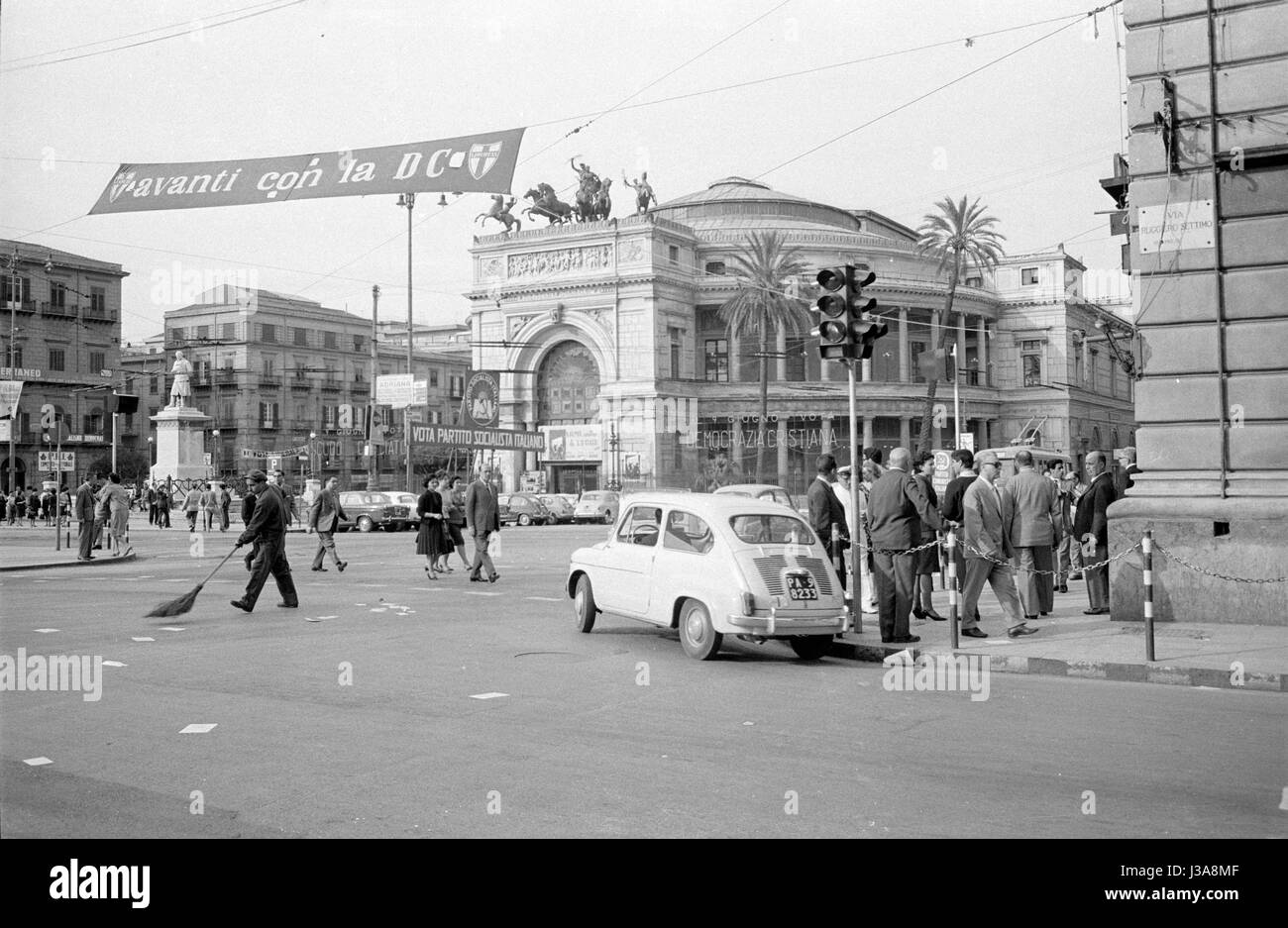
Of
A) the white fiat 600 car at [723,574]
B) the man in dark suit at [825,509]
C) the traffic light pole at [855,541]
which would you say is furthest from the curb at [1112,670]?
the man in dark suit at [825,509]

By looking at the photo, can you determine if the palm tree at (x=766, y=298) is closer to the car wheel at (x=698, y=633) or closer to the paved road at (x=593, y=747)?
the car wheel at (x=698, y=633)

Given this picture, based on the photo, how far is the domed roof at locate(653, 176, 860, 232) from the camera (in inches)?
3238

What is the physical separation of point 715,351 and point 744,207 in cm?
1156

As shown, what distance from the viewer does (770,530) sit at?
1161 cm

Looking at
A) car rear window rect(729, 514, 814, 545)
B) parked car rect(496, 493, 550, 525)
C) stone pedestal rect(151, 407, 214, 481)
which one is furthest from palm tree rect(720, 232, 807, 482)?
car rear window rect(729, 514, 814, 545)

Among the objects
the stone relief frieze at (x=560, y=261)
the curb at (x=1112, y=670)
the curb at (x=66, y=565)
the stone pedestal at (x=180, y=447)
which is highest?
the stone relief frieze at (x=560, y=261)

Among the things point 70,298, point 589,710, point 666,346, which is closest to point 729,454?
point 666,346

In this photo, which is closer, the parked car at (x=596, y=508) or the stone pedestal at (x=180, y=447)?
the stone pedestal at (x=180, y=447)

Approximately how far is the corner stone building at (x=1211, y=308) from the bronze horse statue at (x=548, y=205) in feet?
207

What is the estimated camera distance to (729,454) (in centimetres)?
7231

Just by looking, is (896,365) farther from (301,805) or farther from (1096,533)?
(301,805)

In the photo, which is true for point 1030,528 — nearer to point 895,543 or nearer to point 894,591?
point 895,543

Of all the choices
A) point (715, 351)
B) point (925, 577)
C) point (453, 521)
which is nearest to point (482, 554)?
point (453, 521)

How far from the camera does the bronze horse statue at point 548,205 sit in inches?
2936
